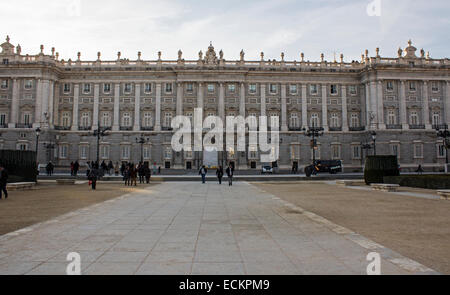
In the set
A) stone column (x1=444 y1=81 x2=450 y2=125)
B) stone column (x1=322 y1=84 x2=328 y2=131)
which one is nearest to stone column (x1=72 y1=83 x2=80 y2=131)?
stone column (x1=322 y1=84 x2=328 y2=131)

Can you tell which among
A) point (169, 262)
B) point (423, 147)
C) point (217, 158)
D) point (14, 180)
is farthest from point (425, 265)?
point (423, 147)

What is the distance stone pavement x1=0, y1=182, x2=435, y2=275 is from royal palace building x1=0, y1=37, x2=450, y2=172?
40549 millimetres

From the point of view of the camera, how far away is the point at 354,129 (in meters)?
52.0

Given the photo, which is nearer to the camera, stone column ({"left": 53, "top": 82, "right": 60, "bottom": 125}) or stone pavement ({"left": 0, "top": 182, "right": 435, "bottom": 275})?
stone pavement ({"left": 0, "top": 182, "right": 435, "bottom": 275})

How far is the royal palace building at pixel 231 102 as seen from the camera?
49969 millimetres

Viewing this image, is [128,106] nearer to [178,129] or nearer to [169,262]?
[178,129]

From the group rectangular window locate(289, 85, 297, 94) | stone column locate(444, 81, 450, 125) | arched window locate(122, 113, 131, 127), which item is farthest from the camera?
rectangular window locate(289, 85, 297, 94)

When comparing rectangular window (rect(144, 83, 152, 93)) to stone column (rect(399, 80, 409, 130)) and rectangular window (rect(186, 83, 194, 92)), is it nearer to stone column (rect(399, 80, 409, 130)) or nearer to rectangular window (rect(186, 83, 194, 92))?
rectangular window (rect(186, 83, 194, 92))

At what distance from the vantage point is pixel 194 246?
6668 mm

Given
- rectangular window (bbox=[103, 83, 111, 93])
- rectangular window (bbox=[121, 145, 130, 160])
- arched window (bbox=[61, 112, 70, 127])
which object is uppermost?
rectangular window (bbox=[103, 83, 111, 93])

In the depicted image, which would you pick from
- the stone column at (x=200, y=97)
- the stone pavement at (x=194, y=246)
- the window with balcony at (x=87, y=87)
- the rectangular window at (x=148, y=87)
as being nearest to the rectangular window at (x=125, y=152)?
the rectangular window at (x=148, y=87)

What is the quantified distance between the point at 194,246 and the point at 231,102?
4628cm

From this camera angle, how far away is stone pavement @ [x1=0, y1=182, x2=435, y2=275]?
523 cm
